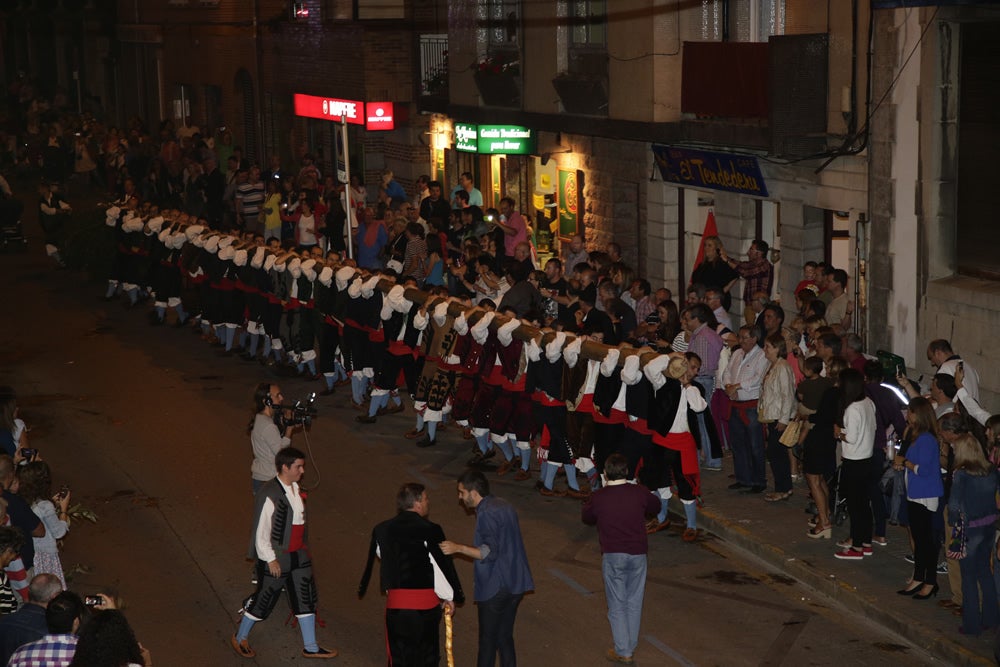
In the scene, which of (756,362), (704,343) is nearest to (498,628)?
(756,362)

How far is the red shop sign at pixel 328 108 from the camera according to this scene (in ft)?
104

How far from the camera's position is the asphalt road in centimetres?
1129

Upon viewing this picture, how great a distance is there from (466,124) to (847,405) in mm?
14978

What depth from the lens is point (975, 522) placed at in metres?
10.7

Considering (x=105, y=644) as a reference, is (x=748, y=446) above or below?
below

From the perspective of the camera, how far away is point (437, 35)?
30.5 metres

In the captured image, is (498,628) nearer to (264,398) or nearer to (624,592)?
(624,592)

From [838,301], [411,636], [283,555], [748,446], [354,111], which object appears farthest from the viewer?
[354,111]

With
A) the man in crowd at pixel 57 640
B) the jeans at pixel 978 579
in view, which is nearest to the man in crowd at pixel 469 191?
the jeans at pixel 978 579

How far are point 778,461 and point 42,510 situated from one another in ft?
22.8

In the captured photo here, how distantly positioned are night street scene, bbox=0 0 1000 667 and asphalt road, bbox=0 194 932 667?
0.16ft

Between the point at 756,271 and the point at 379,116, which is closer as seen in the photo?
the point at 756,271

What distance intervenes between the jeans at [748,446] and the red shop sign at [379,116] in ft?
59.9

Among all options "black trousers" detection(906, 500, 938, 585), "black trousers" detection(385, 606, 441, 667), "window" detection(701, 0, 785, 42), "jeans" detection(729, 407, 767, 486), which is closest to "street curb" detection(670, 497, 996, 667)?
"black trousers" detection(906, 500, 938, 585)
